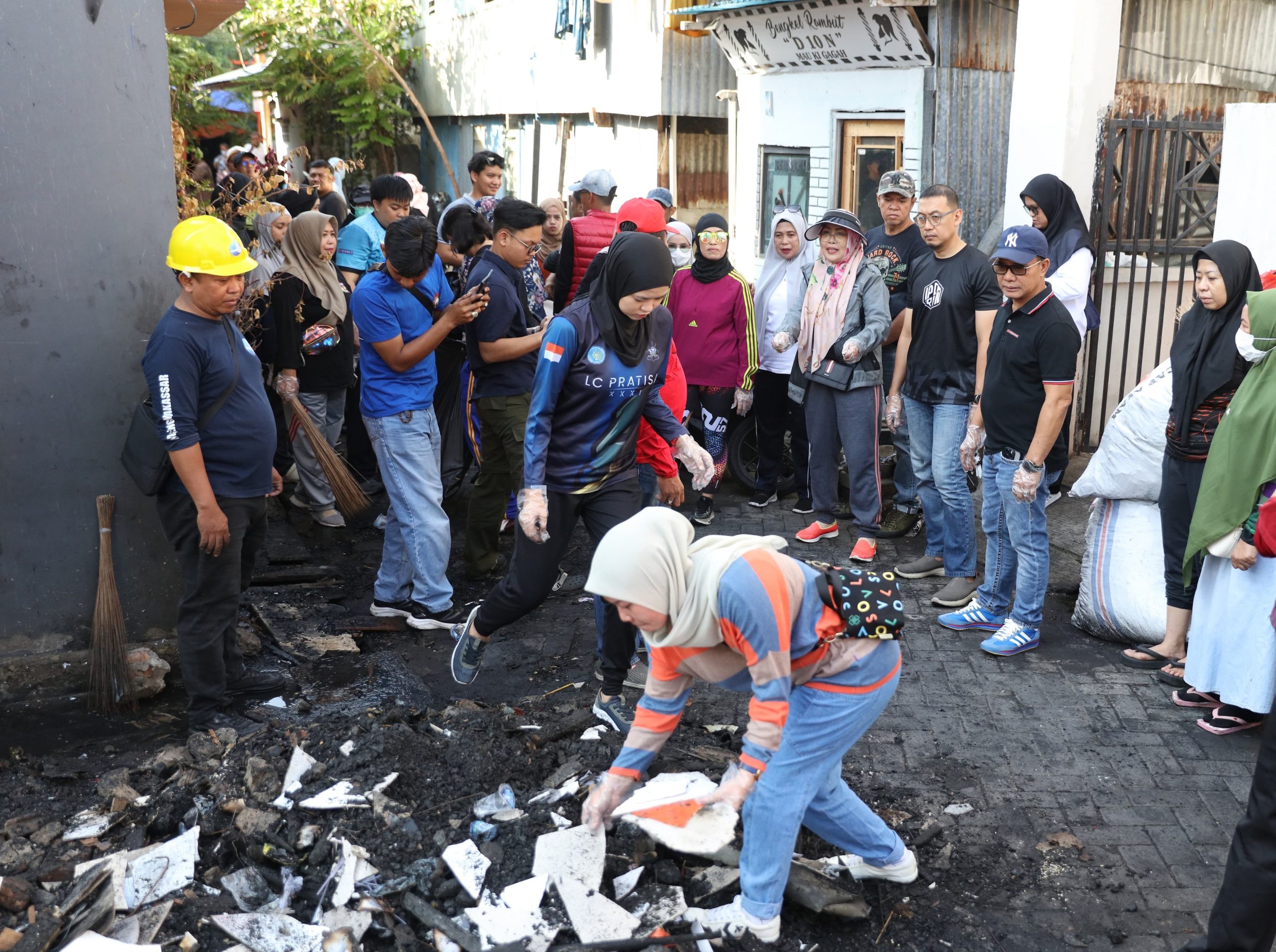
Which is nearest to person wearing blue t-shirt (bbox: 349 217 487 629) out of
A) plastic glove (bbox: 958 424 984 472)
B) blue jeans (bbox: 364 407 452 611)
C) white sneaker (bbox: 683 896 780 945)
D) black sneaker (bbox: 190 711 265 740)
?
blue jeans (bbox: 364 407 452 611)

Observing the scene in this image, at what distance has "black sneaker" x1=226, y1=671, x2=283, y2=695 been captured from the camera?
537 cm

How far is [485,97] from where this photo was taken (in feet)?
66.9

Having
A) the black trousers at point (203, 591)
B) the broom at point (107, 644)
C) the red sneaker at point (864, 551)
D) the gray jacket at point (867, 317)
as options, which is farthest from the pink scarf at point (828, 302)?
the broom at point (107, 644)

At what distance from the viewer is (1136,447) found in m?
5.88

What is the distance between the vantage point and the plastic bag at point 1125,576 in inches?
231

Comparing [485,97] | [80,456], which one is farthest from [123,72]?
[485,97]

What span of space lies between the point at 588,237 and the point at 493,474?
2005mm

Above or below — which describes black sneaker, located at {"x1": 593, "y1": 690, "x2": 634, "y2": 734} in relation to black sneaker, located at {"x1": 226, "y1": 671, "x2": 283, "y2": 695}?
above

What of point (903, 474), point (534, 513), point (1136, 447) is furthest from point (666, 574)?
point (903, 474)

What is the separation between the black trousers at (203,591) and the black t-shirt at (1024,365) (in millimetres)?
3578

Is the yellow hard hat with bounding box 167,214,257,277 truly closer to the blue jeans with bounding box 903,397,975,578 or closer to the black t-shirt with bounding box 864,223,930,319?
the blue jeans with bounding box 903,397,975,578

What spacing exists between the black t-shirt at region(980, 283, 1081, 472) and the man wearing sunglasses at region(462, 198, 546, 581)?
7.91 ft

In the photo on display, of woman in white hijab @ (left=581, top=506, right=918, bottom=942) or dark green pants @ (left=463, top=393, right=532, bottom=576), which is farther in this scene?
dark green pants @ (left=463, top=393, right=532, bottom=576)

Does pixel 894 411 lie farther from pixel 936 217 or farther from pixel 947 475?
pixel 936 217
